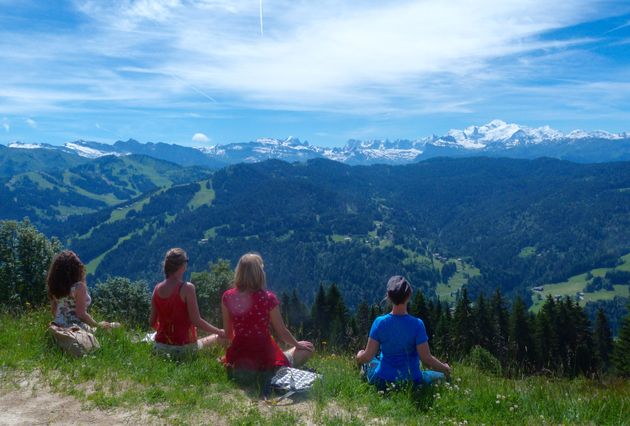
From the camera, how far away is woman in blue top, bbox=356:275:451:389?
22.1 feet

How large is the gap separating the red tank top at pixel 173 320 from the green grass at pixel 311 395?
0.37 m

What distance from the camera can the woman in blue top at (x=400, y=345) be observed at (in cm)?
675

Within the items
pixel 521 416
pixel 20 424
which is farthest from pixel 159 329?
pixel 521 416

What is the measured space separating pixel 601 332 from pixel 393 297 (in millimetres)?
52237

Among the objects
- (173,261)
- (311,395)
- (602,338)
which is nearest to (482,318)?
(602,338)

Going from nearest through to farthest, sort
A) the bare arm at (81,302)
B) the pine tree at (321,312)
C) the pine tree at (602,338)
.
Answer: the bare arm at (81,302) → the pine tree at (602,338) → the pine tree at (321,312)

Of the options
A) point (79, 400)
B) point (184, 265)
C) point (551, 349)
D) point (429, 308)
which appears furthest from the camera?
point (429, 308)

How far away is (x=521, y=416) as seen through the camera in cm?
583

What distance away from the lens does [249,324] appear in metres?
7.23

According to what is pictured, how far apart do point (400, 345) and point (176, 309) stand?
3.79 meters

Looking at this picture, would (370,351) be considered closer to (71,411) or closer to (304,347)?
(304,347)

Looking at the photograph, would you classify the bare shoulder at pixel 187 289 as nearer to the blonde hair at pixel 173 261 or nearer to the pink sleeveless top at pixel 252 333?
the blonde hair at pixel 173 261

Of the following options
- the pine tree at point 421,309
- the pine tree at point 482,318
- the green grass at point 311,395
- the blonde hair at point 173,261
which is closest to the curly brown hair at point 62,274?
the green grass at point 311,395

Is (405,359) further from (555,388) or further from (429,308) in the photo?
(429,308)
